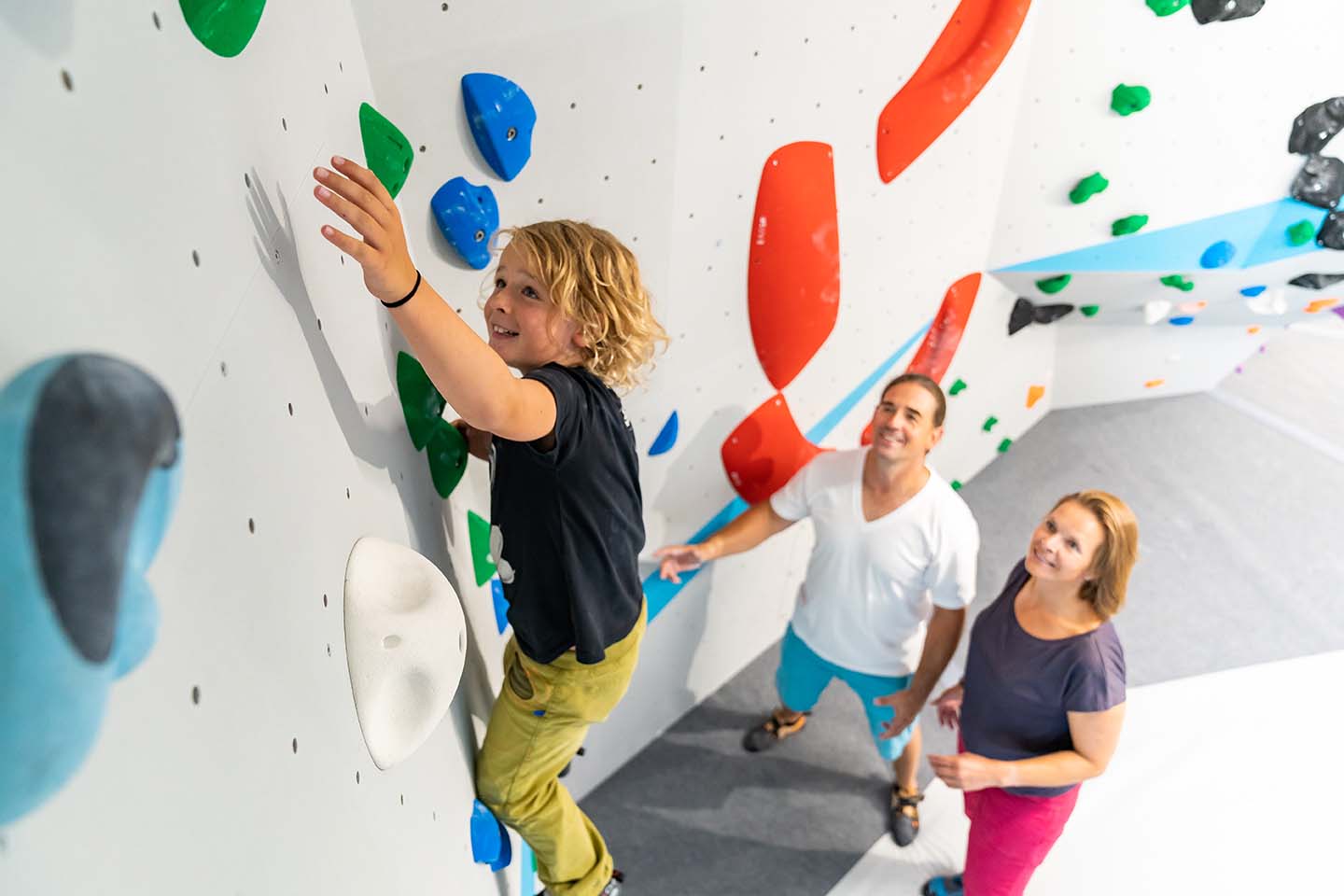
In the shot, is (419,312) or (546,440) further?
(546,440)

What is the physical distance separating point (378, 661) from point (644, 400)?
0.91 metres

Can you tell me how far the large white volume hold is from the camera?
2.89 feet

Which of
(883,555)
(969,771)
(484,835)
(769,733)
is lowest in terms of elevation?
(769,733)

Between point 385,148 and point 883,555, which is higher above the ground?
point 385,148

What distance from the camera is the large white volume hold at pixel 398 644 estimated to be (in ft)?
2.89

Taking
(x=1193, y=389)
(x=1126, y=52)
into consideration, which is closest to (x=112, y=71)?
(x=1126, y=52)

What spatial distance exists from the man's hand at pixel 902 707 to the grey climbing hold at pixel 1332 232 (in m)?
1.86

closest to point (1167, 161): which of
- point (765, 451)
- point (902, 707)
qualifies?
point (765, 451)

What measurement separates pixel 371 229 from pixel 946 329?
212 cm

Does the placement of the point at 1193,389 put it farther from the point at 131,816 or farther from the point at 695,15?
the point at 131,816

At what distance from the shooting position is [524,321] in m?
1.01

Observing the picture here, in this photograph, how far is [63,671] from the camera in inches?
15.4

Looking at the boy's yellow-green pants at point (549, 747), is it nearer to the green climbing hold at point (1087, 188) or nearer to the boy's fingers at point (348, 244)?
the boy's fingers at point (348, 244)

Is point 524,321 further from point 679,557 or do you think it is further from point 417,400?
point 679,557
